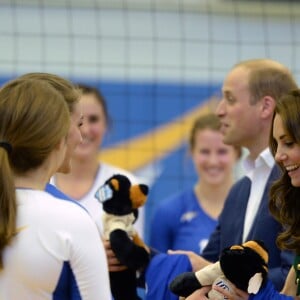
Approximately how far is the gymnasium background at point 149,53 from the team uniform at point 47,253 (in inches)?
200

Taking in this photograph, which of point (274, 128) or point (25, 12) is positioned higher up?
point (25, 12)

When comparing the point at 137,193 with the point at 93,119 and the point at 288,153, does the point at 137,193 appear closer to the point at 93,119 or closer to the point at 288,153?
the point at 288,153

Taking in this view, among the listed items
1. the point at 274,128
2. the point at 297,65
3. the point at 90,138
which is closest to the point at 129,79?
the point at 297,65

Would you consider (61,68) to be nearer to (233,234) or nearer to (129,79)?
(129,79)

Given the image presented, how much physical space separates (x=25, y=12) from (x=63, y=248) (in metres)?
5.58

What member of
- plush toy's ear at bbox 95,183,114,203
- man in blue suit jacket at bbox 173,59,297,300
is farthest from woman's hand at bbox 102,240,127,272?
man in blue suit jacket at bbox 173,59,297,300

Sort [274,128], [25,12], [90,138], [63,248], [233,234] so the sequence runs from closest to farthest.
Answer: [63,248] < [274,128] < [233,234] < [90,138] < [25,12]

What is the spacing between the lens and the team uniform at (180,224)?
4.95 m

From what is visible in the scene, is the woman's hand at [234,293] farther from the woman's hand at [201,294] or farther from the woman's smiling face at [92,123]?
the woman's smiling face at [92,123]

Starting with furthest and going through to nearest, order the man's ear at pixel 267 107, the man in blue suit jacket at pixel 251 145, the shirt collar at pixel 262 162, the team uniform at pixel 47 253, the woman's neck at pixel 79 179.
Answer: the woman's neck at pixel 79 179
the man's ear at pixel 267 107
the shirt collar at pixel 262 162
the man in blue suit jacket at pixel 251 145
the team uniform at pixel 47 253

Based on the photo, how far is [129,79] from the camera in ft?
26.5

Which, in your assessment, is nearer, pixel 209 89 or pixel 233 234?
pixel 233 234

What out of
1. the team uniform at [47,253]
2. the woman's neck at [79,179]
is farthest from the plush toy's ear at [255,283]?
the woman's neck at [79,179]

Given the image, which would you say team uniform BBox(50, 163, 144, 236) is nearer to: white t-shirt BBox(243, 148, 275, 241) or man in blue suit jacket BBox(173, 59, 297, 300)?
man in blue suit jacket BBox(173, 59, 297, 300)
